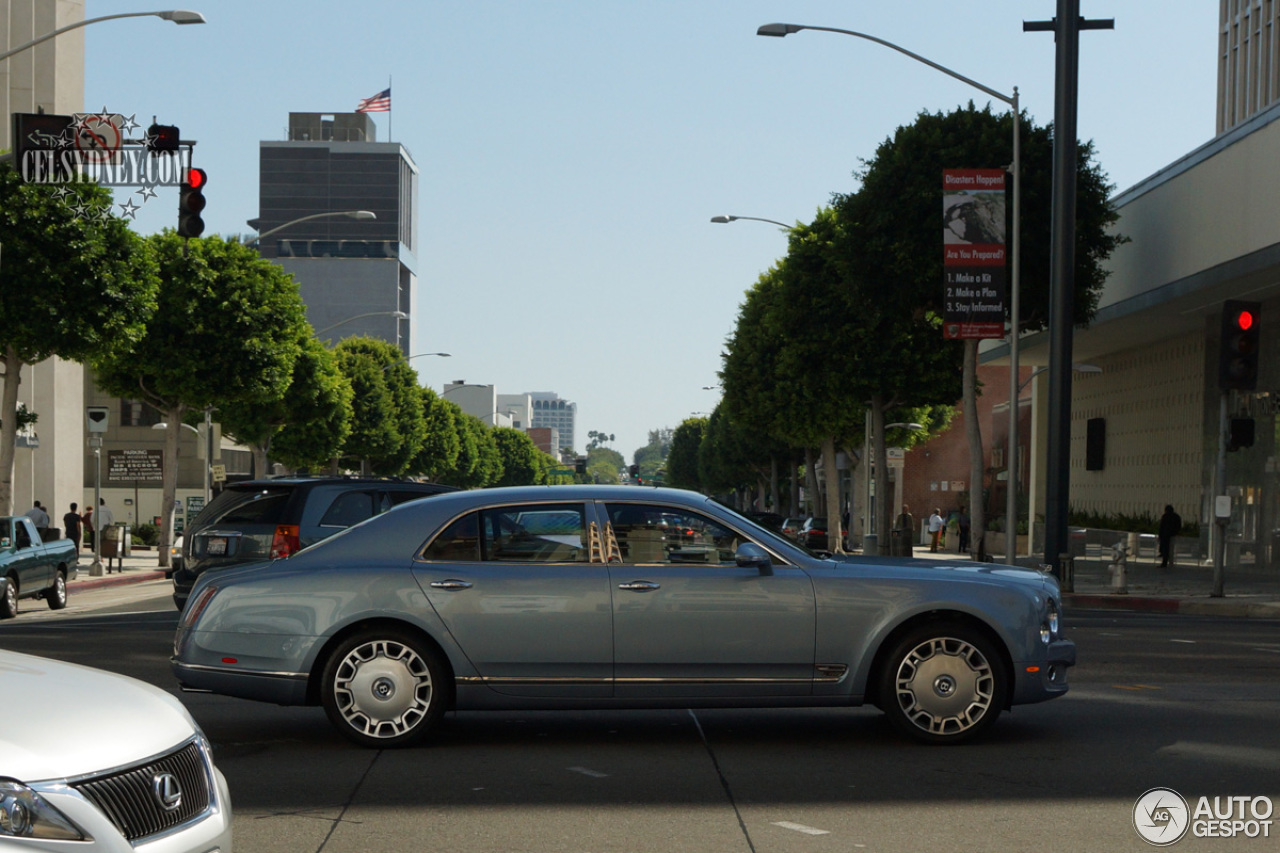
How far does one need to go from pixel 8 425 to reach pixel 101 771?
2899cm

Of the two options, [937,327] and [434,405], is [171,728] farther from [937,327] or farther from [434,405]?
[434,405]

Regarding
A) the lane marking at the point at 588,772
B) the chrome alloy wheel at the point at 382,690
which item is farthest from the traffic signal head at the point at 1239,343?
the chrome alloy wheel at the point at 382,690

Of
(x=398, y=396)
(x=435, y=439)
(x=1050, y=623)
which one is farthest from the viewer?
(x=435, y=439)

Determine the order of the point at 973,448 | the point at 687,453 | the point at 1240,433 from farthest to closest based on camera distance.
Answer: the point at 687,453 → the point at 973,448 → the point at 1240,433

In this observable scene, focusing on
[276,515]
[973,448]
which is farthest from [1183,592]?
[276,515]

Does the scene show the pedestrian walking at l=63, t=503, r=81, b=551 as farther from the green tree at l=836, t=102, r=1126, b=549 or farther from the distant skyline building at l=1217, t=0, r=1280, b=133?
the distant skyline building at l=1217, t=0, r=1280, b=133

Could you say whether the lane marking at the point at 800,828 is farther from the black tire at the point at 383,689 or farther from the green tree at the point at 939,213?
the green tree at the point at 939,213

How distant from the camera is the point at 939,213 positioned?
108 feet

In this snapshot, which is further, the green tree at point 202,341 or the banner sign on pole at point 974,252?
the green tree at point 202,341

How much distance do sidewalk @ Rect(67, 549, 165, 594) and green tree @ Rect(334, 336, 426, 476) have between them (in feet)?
106

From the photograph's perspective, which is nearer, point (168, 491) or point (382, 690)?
point (382, 690)

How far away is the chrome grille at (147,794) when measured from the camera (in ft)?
13.6

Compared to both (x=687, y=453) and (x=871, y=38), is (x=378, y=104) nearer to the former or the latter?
(x=687, y=453)

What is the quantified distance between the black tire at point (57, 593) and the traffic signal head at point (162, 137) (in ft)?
30.0
